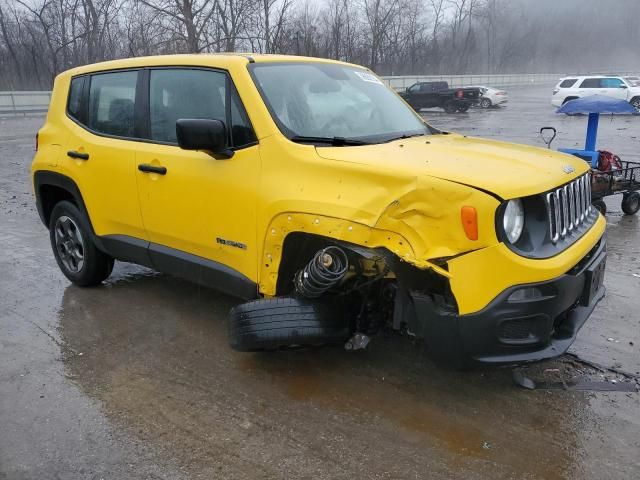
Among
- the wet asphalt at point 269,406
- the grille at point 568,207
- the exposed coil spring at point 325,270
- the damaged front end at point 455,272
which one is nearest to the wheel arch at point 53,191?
the wet asphalt at point 269,406

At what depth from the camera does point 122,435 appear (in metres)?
3.12

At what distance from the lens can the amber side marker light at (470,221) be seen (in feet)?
9.18

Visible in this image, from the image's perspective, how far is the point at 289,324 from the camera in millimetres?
3391

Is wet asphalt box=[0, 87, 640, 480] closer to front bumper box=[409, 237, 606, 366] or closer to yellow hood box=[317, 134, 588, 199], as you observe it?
Answer: front bumper box=[409, 237, 606, 366]

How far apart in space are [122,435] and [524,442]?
2.11m

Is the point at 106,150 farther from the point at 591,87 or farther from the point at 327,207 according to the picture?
the point at 591,87

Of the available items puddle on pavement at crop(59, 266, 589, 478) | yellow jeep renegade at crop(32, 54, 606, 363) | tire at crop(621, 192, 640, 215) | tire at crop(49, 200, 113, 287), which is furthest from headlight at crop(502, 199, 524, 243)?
tire at crop(621, 192, 640, 215)

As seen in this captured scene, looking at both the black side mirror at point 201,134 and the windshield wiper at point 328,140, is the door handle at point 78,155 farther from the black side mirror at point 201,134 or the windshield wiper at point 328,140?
the windshield wiper at point 328,140

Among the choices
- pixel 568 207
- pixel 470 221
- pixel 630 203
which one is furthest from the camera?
pixel 630 203

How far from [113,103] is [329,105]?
73.7 inches

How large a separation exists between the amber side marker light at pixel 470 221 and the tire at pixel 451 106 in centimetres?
2732

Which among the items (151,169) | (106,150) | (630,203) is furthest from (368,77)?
(630,203)


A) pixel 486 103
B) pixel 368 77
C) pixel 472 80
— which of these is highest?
pixel 368 77

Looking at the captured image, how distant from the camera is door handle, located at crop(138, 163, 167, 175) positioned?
4086 millimetres
